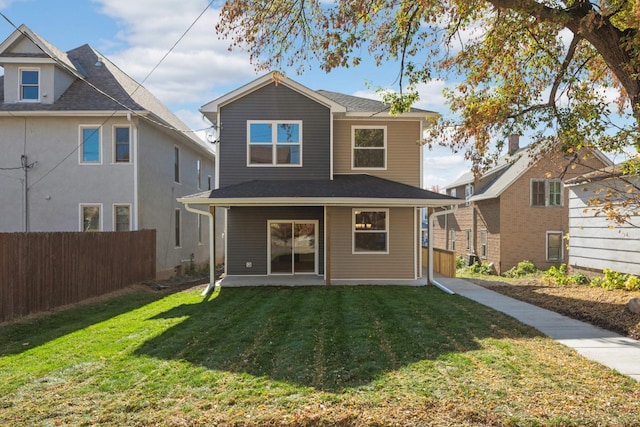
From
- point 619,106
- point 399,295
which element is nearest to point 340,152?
point 399,295

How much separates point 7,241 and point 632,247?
588 inches

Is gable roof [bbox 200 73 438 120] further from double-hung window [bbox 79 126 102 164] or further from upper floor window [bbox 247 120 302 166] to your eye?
double-hung window [bbox 79 126 102 164]

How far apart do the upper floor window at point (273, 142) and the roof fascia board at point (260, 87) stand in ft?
3.11

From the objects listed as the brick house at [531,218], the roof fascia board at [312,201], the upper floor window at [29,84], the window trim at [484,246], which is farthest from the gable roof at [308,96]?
the window trim at [484,246]

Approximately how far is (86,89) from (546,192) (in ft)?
70.2

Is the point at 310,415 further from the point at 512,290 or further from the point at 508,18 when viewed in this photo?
the point at 512,290

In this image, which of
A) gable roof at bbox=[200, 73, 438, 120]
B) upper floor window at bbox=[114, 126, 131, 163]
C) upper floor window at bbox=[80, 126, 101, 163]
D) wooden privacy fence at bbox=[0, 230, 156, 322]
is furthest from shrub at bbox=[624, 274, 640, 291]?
upper floor window at bbox=[80, 126, 101, 163]

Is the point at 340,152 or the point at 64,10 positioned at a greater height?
the point at 64,10

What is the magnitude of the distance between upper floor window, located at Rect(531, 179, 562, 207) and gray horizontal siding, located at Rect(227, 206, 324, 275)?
14.5 meters

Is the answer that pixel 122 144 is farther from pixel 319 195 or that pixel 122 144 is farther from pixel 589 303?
pixel 589 303

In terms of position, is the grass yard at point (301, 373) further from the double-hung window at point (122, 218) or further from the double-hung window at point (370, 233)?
the double-hung window at point (122, 218)

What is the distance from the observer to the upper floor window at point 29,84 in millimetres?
17500

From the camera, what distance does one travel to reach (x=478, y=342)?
25.1 ft

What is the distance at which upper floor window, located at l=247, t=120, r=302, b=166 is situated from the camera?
1600cm
